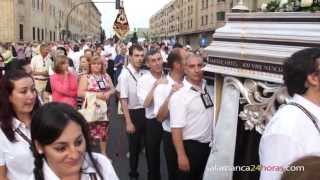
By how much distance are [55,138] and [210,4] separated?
268 feet

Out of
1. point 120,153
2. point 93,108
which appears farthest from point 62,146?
point 120,153

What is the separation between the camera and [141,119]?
7.30 metres

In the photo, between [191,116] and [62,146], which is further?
[191,116]

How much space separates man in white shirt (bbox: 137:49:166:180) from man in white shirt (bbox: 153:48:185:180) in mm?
824

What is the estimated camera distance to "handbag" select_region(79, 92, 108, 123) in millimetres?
7492

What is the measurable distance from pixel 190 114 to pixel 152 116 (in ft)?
5.55

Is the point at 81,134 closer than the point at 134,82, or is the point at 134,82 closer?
the point at 81,134

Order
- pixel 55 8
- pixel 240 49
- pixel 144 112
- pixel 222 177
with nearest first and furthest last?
1. pixel 240 49
2. pixel 222 177
3. pixel 144 112
4. pixel 55 8

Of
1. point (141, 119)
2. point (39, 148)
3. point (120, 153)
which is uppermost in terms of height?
point (39, 148)

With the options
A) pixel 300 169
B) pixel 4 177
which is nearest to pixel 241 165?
pixel 4 177

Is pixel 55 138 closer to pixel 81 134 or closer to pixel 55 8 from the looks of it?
pixel 81 134

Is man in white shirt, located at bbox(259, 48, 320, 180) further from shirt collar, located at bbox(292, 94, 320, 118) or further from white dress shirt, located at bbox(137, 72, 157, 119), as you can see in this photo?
white dress shirt, located at bbox(137, 72, 157, 119)

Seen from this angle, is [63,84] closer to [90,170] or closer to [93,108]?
[93,108]

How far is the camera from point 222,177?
438cm
